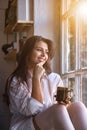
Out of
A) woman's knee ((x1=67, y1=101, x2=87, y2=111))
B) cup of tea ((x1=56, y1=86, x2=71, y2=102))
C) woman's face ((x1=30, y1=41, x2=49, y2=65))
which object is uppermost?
woman's face ((x1=30, y1=41, x2=49, y2=65))

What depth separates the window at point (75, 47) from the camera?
2072mm

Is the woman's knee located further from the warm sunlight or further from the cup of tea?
the warm sunlight

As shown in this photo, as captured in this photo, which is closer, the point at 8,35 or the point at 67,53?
the point at 67,53

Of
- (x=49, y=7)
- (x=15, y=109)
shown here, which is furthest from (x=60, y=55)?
(x=15, y=109)

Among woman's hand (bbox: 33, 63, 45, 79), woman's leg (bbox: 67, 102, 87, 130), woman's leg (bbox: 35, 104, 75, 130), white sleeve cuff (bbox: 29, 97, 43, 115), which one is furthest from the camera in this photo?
Answer: woman's hand (bbox: 33, 63, 45, 79)

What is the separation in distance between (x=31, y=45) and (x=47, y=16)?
1.74ft

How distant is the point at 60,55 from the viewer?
2.56 meters

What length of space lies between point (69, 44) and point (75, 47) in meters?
0.23

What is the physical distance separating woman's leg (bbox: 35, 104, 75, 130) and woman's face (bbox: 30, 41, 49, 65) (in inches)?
18.1

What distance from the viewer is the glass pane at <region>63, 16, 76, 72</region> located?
230 cm

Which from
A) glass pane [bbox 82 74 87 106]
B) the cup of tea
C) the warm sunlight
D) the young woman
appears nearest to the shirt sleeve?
the young woman

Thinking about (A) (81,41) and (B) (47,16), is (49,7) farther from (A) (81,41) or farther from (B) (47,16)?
(A) (81,41)

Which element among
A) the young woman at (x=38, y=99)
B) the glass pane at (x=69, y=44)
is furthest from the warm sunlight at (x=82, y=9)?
the young woman at (x=38, y=99)

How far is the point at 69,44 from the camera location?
2.44m
